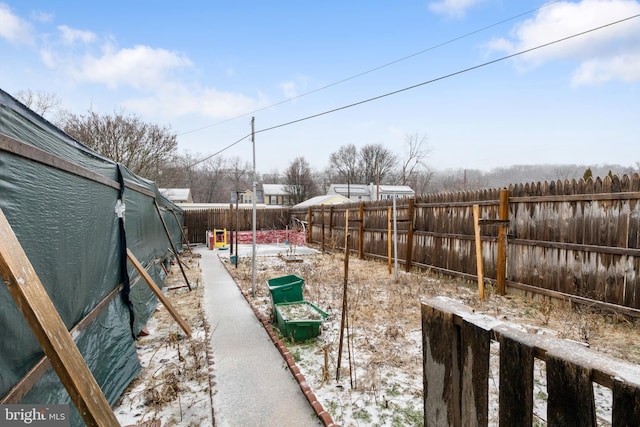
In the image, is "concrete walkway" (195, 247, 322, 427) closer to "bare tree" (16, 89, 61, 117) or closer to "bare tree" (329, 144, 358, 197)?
"bare tree" (16, 89, 61, 117)

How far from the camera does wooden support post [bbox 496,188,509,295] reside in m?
5.46

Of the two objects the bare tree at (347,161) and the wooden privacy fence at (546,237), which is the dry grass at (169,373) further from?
the bare tree at (347,161)

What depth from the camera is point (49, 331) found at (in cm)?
117

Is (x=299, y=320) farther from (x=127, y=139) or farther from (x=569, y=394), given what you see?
(x=127, y=139)

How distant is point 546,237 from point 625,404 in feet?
16.4

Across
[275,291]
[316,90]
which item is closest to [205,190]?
[316,90]

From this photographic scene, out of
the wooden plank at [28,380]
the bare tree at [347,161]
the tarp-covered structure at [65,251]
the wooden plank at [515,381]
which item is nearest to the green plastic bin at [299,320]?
the tarp-covered structure at [65,251]

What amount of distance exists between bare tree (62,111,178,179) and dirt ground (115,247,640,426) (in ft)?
40.3

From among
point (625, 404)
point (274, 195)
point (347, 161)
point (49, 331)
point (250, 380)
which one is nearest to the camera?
point (625, 404)

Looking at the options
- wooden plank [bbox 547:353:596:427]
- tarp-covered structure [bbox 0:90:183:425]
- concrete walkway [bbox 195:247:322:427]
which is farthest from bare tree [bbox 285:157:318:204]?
wooden plank [bbox 547:353:596:427]

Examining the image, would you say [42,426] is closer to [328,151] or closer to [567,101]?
[567,101]

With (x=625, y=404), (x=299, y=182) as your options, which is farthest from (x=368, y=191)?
(x=625, y=404)

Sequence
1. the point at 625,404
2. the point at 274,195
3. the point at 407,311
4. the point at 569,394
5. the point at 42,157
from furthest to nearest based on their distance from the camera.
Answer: the point at 274,195 → the point at 407,311 → the point at 42,157 → the point at 569,394 → the point at 625,404

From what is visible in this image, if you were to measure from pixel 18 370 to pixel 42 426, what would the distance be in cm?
36
